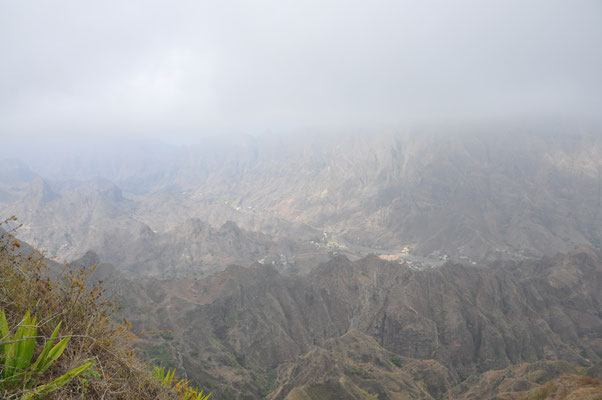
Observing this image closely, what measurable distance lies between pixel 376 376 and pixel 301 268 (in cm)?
6957

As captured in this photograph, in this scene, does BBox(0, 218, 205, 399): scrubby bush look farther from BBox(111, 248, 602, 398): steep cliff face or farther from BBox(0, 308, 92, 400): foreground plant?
BBox(111, 248, 602, 398): steep cliff face

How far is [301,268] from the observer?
344 ft

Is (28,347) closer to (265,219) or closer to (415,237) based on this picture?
(415,237)

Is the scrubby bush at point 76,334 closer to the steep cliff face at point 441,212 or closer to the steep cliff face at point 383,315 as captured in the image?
the steep cliff face at point 383,315

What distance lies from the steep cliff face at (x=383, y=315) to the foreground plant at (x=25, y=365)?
40956mm

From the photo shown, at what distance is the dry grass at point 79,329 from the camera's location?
184 inches

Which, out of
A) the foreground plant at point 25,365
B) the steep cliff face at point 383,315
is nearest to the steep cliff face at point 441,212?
the steep cliff face at point 383,315

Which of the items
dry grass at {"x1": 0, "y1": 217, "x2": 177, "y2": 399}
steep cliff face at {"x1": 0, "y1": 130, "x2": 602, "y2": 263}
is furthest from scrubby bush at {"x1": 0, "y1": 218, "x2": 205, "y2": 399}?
steep cliff face at {"x1": 0, "y1": 130, "x2": 602, "y2": 263}

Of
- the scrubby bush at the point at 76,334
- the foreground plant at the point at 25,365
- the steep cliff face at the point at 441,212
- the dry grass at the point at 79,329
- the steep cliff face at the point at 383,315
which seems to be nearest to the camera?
the foreground plant at the point at 25,365

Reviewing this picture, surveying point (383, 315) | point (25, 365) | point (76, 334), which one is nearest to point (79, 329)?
point (76, 334)

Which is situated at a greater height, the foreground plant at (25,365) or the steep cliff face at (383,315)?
the foreground plant at (25,365)

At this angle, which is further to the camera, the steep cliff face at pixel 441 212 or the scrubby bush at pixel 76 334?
the steep cliff face at pixel 441 212

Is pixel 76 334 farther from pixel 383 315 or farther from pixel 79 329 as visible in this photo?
pixel 383 315

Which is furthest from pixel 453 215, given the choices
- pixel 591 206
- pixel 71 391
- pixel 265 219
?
pixel 71 391
